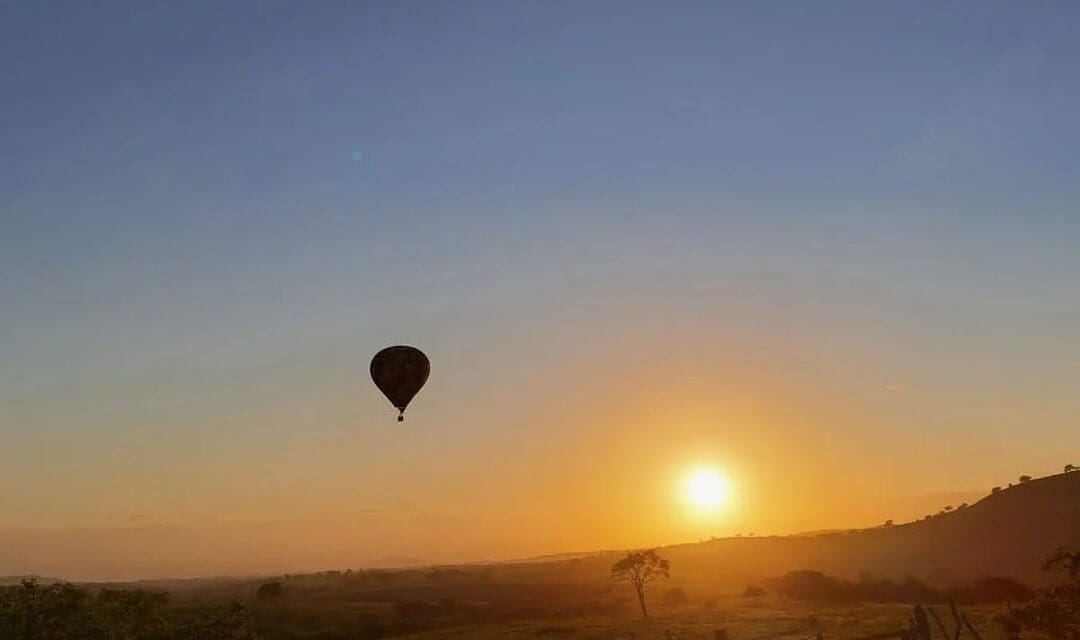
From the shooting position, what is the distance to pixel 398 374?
170 feet

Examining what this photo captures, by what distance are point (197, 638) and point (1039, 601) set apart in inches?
1775

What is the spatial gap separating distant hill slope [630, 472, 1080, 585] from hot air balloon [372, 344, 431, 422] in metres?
105

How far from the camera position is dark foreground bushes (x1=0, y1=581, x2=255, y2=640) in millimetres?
45281

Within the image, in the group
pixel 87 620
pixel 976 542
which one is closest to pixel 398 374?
pixel 87 620

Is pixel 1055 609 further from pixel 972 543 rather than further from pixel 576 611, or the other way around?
pixel 972 543

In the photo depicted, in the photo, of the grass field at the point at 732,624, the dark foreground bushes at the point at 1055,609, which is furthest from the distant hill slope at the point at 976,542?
the dark foreground bushes at the point at 1055,609

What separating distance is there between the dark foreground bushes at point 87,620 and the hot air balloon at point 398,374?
616 inches

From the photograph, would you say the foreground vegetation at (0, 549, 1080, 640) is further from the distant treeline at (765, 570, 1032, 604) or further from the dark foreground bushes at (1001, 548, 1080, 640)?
the distant treeline at (765, 570, 1032, 604)

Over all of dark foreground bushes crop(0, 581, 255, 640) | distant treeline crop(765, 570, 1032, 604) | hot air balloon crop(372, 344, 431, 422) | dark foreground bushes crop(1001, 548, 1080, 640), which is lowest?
dark foreground bushes crop(1001, 548, 1080, 640)

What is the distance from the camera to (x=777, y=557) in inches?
7815

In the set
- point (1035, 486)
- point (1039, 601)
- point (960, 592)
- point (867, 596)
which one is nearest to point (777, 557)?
point (1035, 486)

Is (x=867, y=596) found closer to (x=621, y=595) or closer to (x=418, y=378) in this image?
(x=621, y=595)

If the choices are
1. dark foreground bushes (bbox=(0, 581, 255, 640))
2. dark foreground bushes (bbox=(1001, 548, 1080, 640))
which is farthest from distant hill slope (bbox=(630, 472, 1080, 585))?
dark foreground bushes (bbox=(0, 581, 255, 640))

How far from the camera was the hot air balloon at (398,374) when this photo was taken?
51938 millimetres
